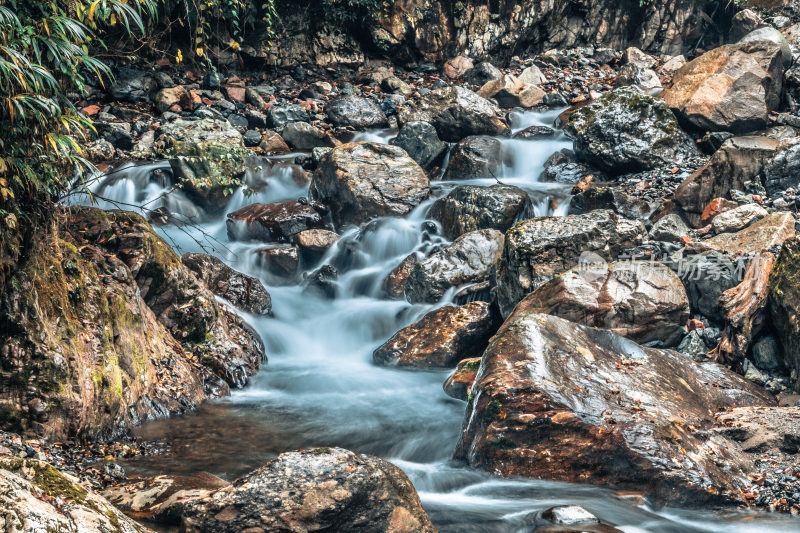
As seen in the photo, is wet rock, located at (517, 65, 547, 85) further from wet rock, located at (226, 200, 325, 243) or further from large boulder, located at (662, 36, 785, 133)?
wet rock, located at (226, 200, 325, 243)

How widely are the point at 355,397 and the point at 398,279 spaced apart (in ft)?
10.5

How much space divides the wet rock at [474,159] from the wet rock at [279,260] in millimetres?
4376

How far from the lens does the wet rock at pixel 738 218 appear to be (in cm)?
850

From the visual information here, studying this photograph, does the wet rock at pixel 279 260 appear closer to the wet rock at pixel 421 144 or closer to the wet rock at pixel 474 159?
the wet rock at pixel 421 144

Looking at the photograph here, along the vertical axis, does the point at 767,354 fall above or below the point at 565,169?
below

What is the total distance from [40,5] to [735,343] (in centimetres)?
731

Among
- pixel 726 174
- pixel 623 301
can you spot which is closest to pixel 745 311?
pixel 623 301

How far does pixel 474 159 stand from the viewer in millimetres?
13039

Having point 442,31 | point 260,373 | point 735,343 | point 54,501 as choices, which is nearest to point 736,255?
point 735,343

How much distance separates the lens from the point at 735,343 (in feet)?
21.2

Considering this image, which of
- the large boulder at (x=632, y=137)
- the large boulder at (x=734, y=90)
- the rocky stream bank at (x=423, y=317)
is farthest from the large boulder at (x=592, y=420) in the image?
the large boulder at (x=734, y=90)

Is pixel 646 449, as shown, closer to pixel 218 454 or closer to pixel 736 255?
pixel 218 454

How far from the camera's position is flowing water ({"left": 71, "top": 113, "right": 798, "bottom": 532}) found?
4312 millimetres

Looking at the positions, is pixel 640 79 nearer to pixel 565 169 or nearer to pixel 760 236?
pixel 565 169
